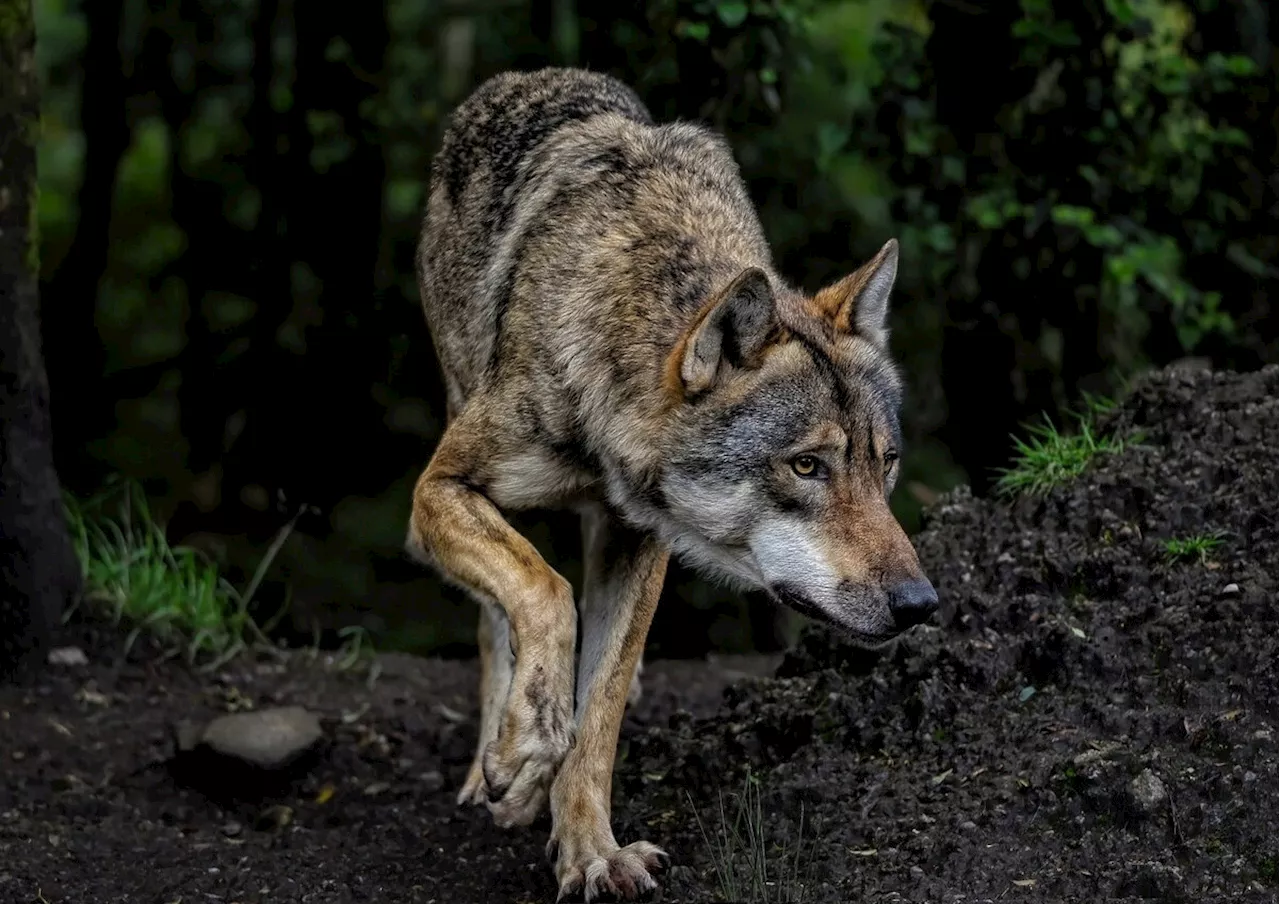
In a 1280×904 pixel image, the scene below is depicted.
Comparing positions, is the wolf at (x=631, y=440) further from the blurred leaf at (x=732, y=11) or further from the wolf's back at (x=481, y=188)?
the blurred leaf at (x=732, y=11)

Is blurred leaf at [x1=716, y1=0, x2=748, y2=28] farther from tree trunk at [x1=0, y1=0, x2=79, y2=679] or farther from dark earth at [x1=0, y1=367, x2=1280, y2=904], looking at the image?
tree trunk at [x1=0, y1=0, x2=79, y2=679]

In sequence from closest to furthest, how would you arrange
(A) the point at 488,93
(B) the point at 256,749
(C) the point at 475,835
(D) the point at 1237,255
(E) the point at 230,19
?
1. (C) the point at 475,835
2. (B) the point at 256,749
3. (A) the point at 488,93
4. (D) the point at 1237,255
5. (E) the point at 230,19

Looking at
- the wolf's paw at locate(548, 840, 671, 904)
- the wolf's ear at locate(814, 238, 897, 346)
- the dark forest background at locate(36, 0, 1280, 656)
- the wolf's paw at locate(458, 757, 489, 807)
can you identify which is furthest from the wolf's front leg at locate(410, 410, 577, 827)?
the dark forest background at locate(36, 0, 1280, 656)

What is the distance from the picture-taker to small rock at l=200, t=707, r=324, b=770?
5.75 meters

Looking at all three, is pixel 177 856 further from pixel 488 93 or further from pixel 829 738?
pixel 488 93

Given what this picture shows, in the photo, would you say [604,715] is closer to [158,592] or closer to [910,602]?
[910,602]

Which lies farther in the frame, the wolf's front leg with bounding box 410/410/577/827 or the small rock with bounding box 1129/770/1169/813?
the wolf's front leg with bounding box 410/410/577/827

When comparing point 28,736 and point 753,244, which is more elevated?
point 753,244

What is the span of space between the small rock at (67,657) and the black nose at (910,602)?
12.6 ft

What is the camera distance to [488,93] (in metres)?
6.39

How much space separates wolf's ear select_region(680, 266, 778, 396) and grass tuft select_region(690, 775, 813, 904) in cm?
113

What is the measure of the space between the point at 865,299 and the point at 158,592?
12.2 ft

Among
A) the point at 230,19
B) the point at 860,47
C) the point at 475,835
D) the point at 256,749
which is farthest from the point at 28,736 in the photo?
the point at 860,47

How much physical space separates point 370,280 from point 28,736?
4106mm
